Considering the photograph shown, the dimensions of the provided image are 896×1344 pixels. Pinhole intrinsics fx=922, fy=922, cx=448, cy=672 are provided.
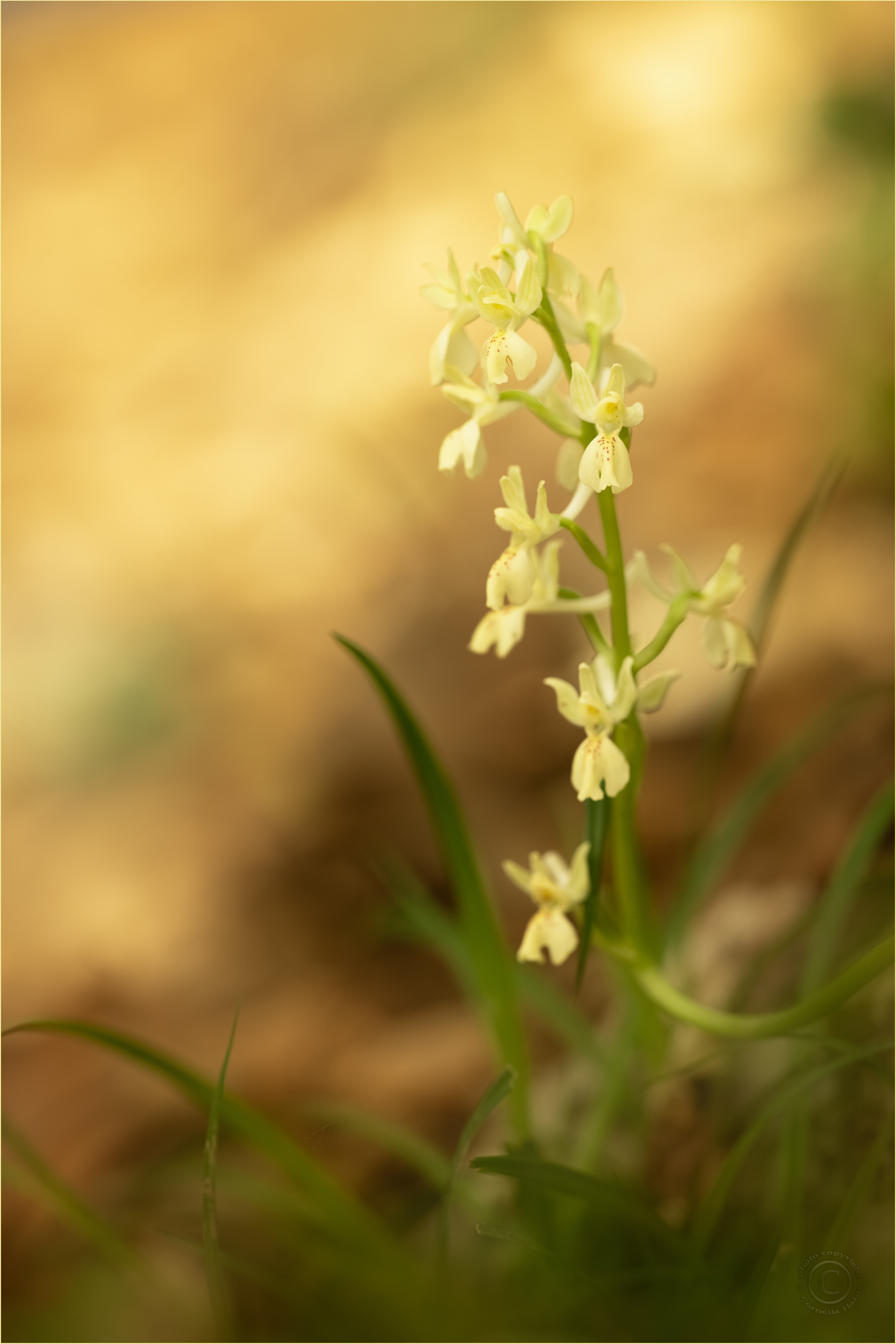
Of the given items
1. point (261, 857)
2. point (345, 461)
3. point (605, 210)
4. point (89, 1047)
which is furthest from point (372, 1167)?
point (605, 210)

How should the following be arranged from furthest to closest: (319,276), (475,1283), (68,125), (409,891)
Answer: (68,125)
(319,276)
(409,891)
(475,1283)

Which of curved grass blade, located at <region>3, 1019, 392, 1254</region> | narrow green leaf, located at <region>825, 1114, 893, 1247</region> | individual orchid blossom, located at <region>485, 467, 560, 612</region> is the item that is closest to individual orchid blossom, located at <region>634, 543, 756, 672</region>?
individual orchid blossom, located at <region>485, 467, 560, 612</region>

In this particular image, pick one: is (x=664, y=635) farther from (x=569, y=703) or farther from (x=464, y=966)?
(x=464, y=966)

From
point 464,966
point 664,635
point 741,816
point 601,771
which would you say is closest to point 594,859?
point 601,771

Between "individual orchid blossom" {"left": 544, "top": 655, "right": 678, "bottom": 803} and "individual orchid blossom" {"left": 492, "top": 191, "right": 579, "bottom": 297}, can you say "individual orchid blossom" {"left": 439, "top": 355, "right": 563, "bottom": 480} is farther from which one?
"individual orchid blossom" {"left": 544, "top": 655, "right": 678, "bottom": 803}

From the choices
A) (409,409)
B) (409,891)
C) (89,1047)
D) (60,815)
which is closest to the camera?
(409,891)

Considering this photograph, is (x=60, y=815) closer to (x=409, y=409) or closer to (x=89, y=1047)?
(x=89, y=1047)
